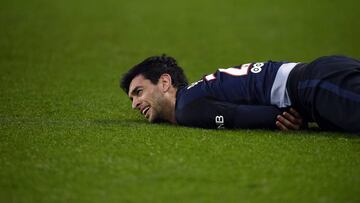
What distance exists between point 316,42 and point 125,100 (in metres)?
4.23

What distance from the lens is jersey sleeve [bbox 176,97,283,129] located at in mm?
4383

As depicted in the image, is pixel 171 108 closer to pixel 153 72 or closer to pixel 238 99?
pixel 153 72

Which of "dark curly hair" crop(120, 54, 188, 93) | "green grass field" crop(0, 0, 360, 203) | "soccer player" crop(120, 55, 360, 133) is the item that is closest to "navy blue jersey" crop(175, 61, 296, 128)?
"soccer player" crop(120, 55, 360, 133)

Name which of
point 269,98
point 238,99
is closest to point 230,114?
point 238,99

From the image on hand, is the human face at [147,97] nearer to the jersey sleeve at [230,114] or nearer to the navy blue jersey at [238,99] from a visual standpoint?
the navy blue jersey at [238,99]

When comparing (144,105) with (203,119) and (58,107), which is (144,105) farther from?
(58,107)

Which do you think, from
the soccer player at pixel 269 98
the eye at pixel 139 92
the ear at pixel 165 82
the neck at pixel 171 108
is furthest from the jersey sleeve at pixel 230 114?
Answer: the eye at pixel 139 92

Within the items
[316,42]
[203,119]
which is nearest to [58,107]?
[203,119]

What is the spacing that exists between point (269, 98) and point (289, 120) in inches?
7.6

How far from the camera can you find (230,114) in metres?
4.39

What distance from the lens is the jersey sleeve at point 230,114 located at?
438 cm

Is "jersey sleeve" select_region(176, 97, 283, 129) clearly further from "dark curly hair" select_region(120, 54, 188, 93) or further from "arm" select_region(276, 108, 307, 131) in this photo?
"dark curly hair" select_region(120, 54, 188, 93)

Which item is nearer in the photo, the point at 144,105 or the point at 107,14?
the point at 144,105

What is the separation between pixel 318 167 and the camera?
3557 millimetres
